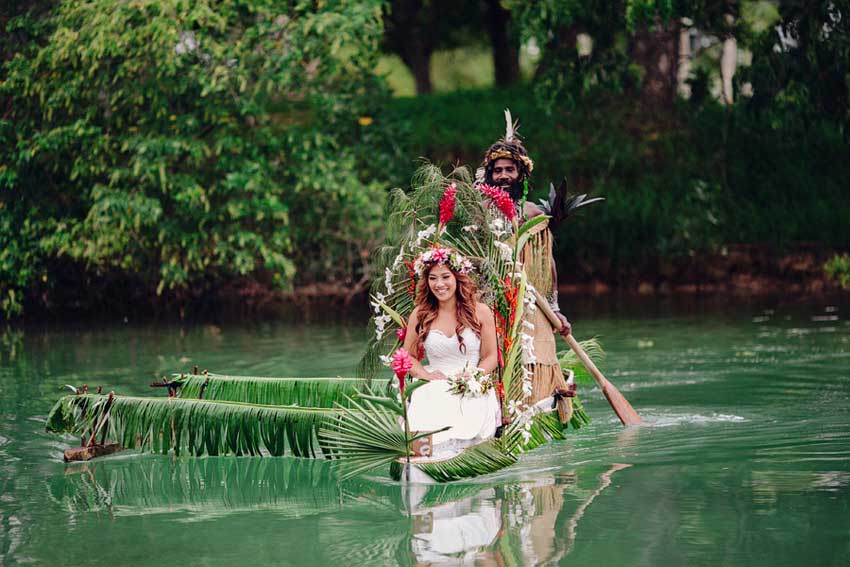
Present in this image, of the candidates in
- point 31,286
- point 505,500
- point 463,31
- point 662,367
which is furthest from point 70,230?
point 463,31

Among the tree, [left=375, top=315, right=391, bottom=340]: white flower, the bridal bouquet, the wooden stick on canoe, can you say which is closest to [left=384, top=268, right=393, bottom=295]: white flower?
[left=375, top=315, right=391, bottom=340]: white flower

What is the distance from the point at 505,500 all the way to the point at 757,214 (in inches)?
661

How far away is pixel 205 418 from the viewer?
970cm

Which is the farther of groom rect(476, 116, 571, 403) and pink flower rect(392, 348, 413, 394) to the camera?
groom rect(476, 116, 571, 403)

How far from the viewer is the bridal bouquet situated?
8820 mm

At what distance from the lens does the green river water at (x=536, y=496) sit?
7250 millimetres

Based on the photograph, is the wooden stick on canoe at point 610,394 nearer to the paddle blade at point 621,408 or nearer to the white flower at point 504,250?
the paddle blade at point 621,408

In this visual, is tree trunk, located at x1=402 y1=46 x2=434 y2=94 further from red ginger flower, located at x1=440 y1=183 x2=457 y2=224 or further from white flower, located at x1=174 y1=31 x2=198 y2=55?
red ginger flower, located at x1=440 y1=183 x2=457 y2=224

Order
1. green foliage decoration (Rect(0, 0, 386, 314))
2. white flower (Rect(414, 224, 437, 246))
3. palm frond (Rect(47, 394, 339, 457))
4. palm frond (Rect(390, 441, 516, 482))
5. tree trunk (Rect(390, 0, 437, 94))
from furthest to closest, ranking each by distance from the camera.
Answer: tree trunk (Rect(390, 0, 437, 94)) < green foliage decoration (Rect(0, 0, 386, 314)) < palm frond (Rect(47, 394, 339, 457)) < white flower (Rect(414, 224, 437, 246)) < palm frond (Rect(390, 441, 516, 482))

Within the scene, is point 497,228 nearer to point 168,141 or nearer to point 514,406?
point 514,406

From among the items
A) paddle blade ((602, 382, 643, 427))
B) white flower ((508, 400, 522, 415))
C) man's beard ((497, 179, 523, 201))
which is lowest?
paddle blade ((602, 382, 643, 427))

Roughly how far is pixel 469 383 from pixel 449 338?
48 cm

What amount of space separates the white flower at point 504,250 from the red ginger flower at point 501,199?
23 centimetres

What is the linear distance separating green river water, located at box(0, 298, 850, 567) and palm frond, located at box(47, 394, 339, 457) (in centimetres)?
19
